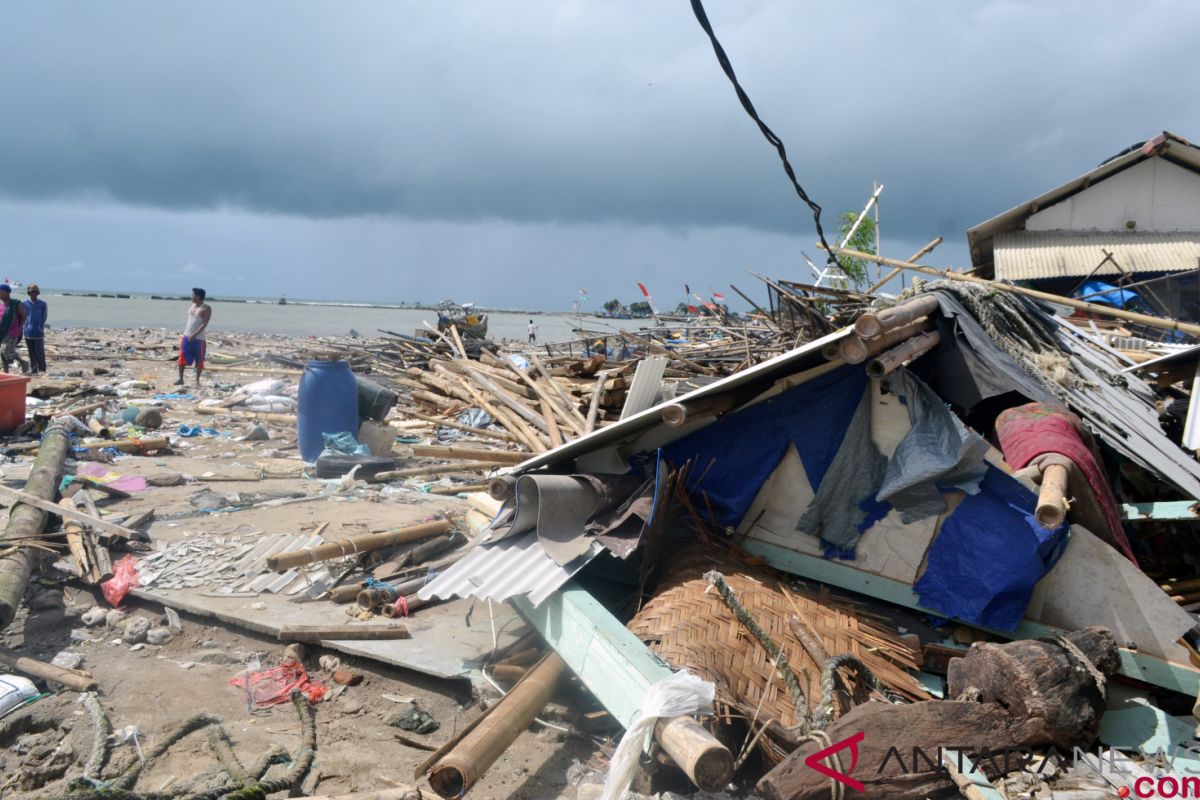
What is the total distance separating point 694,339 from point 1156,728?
13.9 metres

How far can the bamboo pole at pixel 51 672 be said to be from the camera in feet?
11.5

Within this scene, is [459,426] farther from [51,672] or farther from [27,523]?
[51,672]

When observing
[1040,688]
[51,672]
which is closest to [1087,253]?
[1040,688]

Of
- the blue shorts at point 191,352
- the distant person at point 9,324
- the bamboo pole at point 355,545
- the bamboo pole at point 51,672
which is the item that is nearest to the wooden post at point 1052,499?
the bamboo pole at point 355,545

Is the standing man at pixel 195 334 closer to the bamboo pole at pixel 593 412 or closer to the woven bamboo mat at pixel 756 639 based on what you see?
the bamboo pole at pixel 593 412

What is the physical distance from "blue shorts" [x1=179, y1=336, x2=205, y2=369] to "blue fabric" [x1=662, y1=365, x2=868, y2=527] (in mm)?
11167

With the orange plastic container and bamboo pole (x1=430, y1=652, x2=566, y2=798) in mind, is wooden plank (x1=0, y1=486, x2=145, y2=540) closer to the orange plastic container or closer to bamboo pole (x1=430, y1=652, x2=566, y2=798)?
bamboo pole (x1=430, y1=652, x2=566, y2=798)

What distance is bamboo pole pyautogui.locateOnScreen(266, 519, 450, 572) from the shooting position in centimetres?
461

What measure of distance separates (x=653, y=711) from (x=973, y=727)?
4.15 feet

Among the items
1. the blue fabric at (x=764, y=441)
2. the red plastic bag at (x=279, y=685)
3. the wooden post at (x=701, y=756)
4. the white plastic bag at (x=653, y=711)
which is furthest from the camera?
the blue fabric at (x=764, y=441)

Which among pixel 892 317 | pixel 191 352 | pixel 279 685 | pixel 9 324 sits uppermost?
pixel 892 317

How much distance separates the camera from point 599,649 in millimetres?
3164

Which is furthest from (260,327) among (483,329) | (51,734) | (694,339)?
(51,734)

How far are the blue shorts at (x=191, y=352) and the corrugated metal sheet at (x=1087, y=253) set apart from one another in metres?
15.4
